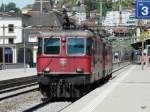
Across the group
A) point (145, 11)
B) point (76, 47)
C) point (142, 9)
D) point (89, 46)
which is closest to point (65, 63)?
point (76, 47)

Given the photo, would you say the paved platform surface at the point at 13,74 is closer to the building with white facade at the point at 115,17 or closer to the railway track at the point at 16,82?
the railway track at the point at 16,82

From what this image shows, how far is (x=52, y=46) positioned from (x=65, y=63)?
3.17 ft

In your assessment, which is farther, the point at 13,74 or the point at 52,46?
the point at 13,74

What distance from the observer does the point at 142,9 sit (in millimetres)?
45188

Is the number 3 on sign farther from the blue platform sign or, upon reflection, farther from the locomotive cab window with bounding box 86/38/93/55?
the locomotive cab window with bounding box 86/38/93/55

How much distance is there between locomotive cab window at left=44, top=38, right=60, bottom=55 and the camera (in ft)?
79.1

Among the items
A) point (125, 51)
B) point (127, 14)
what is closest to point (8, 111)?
point (127, 14)

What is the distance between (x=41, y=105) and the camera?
22188 millimetres

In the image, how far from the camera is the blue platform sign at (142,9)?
1783 inches

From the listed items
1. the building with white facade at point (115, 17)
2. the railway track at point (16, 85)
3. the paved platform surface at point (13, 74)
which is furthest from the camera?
the building with white facade at point (115, 17)

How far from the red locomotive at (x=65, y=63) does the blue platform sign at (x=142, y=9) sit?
2147 cm

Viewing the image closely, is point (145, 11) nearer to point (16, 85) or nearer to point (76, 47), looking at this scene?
point (16, 85)

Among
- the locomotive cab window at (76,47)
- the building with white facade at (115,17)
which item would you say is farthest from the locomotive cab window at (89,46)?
the building with white facade at (115,17)

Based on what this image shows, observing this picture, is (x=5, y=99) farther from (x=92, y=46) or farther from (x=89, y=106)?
(x=89, y=106)
